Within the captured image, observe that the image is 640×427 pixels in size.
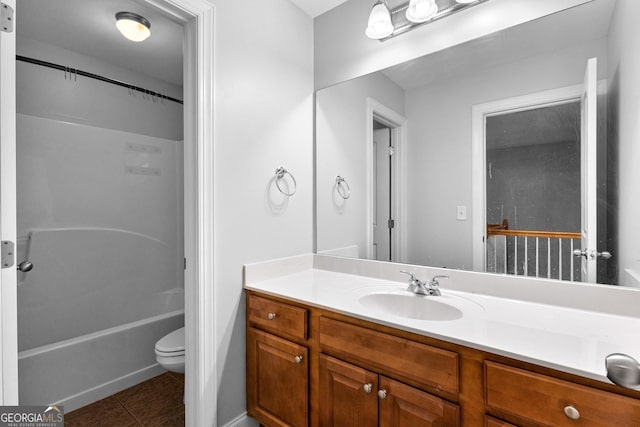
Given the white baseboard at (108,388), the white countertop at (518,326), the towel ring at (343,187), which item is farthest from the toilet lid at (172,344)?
the towel ring at (343,187)

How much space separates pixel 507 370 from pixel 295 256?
1.26 m

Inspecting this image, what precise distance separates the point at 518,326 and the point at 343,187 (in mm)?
1194

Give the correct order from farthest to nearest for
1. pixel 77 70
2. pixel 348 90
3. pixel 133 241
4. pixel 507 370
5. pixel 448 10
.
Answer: pixel 133 241 < pixel 77 70 < pixel 348 90 < pixel 448 10 < pixel 507 370

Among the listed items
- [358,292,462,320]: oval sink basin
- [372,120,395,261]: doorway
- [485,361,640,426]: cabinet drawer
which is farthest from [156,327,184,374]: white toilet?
[485,361,640,426]: cabinet drawer

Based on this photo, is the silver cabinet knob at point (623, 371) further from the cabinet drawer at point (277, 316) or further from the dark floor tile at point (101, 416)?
the dark floor tile at point (101, 416)

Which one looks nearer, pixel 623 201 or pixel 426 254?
pixel 623 201

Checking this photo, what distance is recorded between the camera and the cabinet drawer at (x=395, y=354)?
0.94m

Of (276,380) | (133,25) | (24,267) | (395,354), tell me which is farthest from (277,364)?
(133,25)

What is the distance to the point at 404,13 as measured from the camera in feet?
5.21

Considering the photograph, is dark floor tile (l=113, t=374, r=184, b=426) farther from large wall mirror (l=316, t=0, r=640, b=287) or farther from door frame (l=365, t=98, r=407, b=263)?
door frame (l=365, t=98, r=407, b=263)

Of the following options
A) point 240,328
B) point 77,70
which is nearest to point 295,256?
point 240,328

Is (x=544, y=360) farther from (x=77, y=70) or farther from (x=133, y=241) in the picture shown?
(x=77, y=70)

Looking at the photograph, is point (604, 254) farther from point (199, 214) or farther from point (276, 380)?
point (199, 214)

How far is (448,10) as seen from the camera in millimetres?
1455
